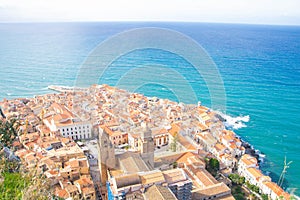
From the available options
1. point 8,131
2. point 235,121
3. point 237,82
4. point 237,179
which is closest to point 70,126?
point 8,131

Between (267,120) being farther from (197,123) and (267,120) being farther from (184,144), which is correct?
(184,144)

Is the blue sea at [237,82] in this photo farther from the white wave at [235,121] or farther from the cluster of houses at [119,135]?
the cluster of houses at [119,135]

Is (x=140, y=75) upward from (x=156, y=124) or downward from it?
upward

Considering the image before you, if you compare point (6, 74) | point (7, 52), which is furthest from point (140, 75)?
point (7, 52)

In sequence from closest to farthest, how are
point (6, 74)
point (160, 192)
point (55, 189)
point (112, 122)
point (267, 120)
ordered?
point (160, 192)
point (55, 189)
point (112, 122)
point (267, 120)
point (6, 74)

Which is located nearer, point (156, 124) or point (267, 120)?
point (156, 124)

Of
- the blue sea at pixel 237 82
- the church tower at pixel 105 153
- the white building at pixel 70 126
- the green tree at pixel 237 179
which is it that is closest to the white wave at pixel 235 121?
the blue sea at pixel 237 82

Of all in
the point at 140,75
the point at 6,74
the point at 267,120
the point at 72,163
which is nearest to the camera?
the point at 72,163
